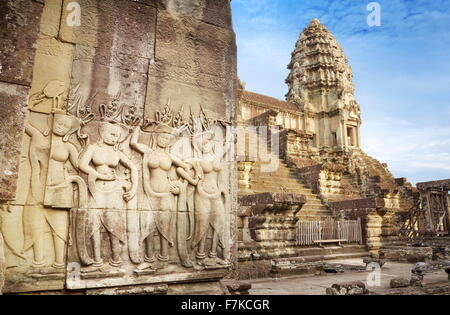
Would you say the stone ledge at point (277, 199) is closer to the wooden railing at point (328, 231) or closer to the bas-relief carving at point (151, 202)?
the wooden railing at point (328, 231)

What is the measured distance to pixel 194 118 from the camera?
416 cm

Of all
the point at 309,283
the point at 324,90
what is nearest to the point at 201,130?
the point at 309,283

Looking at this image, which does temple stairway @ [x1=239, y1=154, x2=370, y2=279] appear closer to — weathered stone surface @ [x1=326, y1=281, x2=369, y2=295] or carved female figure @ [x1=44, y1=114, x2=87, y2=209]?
weathered stone surface @ [x1=326, y1=281, x2=369, y2=295]

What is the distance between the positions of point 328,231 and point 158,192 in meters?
7.67

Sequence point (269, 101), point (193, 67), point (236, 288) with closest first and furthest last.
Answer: point (236, 288), point (193, 67), point (269, 101)

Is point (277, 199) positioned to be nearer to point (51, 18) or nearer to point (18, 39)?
point (51, 18)

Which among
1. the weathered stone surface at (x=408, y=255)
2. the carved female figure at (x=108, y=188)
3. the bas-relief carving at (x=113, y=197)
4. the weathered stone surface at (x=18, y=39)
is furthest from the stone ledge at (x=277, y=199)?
the weathered stone surface at (x=18, y=39)

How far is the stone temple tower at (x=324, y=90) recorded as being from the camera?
2878 centimetres

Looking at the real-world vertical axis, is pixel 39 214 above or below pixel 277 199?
below

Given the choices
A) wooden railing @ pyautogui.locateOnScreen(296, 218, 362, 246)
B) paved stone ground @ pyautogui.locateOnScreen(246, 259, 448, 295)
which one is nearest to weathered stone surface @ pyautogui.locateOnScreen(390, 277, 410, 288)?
paved stone ground @ pyautogui.locateOnScreen(246, 259, 448, 295)

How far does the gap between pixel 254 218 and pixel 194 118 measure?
4.09 metres

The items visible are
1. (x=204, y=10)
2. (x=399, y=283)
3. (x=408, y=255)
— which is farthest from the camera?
(x=408, y=255)

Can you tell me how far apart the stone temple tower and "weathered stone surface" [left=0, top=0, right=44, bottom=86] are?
27186mm

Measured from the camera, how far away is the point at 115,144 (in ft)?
11.9
